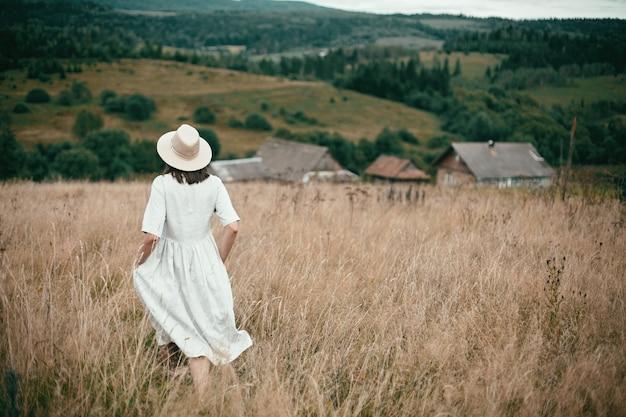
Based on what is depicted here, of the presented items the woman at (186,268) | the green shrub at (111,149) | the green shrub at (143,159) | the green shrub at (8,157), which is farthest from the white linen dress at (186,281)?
the green shrub at (143,159)

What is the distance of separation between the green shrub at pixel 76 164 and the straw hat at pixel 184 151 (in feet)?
175

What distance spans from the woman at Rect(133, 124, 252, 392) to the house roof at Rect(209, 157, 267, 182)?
51.1 meters

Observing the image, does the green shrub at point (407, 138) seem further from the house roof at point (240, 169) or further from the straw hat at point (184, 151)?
the straw hat at point (184, 151)

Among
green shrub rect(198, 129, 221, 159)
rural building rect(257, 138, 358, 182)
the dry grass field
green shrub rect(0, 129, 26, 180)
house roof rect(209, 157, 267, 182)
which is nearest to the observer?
the dry grass field

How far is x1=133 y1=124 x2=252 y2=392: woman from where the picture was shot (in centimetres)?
274

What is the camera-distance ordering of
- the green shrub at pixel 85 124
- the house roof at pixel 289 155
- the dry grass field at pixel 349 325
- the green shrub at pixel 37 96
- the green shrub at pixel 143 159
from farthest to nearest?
the green shrub at pixel 37 96 < the green shrub at pixel 85 124 < the green shrub at pixel 143 159 < the house roof at pixel 289 155 < the dry grass field at pixel 349 325

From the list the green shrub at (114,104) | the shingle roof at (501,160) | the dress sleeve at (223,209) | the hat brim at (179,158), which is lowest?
the shingle roof at (501,160)

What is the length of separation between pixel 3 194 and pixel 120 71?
386ft

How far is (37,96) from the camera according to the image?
82.3 m

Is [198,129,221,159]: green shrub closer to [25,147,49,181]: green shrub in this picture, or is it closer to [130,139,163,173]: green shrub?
[130,139,163,173]: green shrub

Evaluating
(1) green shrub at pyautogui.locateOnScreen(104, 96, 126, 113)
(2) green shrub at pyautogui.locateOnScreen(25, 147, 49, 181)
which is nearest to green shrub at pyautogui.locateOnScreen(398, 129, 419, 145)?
(1) green shrub at pyautogui.locateOnScreen(104, 96, 126, 113)

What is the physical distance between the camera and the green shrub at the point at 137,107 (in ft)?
285

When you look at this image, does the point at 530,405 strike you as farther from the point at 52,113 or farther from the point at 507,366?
the point at 52,113

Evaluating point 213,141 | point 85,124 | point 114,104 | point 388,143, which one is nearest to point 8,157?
point 85,124
